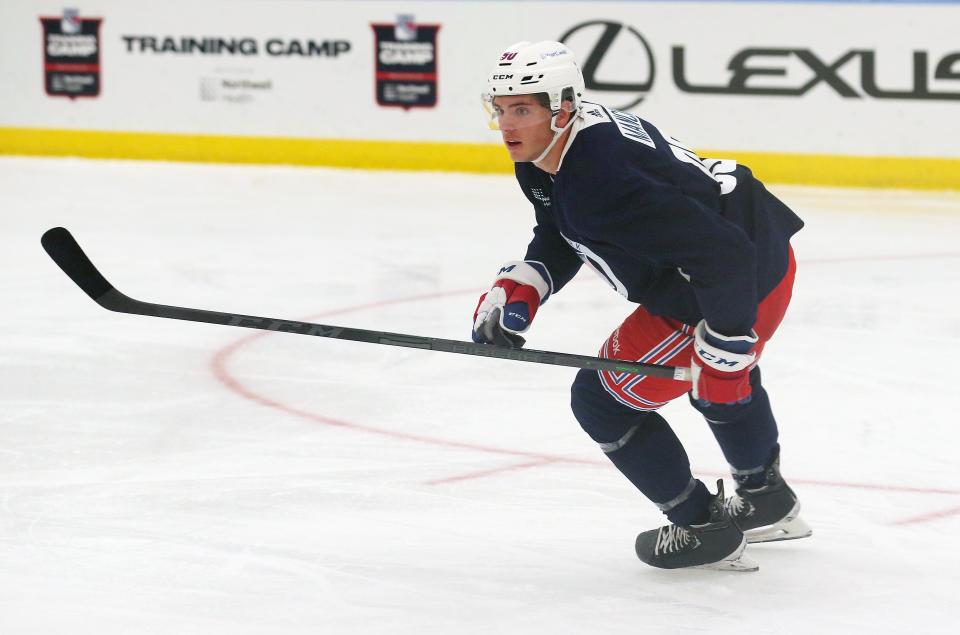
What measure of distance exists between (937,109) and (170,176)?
3808mm

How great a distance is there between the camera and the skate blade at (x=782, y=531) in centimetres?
272

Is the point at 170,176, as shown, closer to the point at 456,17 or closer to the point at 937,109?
the point at 456,17

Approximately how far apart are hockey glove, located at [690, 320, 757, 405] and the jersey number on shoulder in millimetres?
228

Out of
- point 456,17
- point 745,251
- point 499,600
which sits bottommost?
point 499,600

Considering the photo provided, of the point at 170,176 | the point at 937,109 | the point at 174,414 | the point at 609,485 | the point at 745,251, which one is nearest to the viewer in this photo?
the point at 745,251

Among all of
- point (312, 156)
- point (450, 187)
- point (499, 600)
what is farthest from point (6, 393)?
point (312, 156)

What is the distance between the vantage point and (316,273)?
561 cm

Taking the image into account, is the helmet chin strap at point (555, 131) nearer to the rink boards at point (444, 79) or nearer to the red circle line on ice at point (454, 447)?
the red circle line on ice at point (454, 447)

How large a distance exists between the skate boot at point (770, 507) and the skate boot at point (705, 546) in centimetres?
9

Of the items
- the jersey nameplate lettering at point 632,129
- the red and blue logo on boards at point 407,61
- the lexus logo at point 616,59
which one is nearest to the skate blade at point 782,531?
the jersey nameplate lettering at point 632,129

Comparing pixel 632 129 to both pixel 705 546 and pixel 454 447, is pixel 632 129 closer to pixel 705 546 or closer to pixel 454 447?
pixel 705 546

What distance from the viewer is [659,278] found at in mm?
2455

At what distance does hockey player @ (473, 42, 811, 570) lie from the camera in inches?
89.4

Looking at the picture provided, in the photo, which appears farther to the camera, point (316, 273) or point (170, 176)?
point (170, 176)
